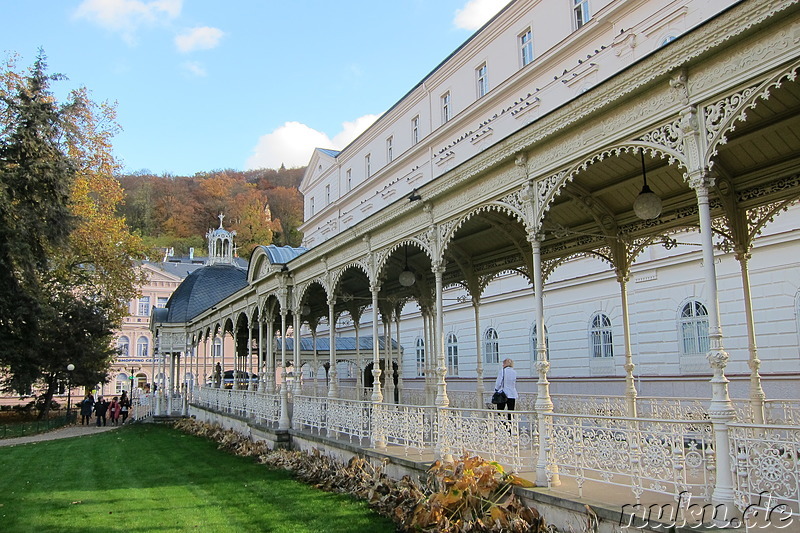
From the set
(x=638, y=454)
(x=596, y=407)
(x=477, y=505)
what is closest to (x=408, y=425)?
(x=477, y=505)

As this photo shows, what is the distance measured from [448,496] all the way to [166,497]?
631 centimetres

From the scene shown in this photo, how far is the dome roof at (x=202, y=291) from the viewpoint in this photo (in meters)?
31.4

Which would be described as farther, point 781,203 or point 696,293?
point 696,293

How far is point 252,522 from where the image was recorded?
8875 mm

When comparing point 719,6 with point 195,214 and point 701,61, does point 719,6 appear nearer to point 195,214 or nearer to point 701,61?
point 701,61

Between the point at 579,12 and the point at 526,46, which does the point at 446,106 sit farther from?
the point at 579,12

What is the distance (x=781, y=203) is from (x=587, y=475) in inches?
191

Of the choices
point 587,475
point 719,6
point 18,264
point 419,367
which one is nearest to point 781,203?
point 587,475

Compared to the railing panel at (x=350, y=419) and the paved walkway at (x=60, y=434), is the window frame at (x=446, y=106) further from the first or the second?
the paved walkway at (x=60, y=434)

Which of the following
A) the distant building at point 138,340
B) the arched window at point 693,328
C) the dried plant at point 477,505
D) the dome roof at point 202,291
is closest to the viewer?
the dried plant at point 477,505

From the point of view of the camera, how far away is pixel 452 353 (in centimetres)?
2872

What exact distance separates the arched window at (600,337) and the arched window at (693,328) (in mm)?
2949

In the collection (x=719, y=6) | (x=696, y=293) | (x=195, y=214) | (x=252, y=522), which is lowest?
(x=252, y=522)

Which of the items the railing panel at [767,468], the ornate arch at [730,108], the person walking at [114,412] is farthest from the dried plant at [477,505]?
the person walking at [114,412]
